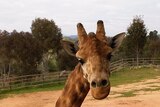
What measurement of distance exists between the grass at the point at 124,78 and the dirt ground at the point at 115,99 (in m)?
0.94

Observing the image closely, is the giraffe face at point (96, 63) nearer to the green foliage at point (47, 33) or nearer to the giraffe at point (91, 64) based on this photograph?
the giraffe at point (91, 64)

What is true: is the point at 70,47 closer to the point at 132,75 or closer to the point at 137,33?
the point at 132,75

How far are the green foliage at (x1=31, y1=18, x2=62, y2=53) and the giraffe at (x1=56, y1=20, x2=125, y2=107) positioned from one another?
31694mm

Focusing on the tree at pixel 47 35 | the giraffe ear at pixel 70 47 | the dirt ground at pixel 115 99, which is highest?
the tree at pixel 47 35

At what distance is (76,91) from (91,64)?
40.5 inches

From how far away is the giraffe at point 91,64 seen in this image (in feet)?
14.0

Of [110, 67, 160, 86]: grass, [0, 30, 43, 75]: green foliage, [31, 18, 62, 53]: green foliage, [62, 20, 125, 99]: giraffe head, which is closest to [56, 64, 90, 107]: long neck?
[62, 20, 125, 99]: giraffe head

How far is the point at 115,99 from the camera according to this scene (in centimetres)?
1978

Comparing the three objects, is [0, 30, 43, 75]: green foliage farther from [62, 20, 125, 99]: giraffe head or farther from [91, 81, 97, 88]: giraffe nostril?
[91, 81, 97, 88]: giraffe nostril

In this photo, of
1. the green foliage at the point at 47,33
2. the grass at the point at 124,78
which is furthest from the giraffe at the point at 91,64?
the green foliage at the point at 47,33

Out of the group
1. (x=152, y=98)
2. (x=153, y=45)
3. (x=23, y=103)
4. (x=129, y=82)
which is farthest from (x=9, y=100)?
(x=153, y=45)

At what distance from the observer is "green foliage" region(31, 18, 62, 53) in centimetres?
3731

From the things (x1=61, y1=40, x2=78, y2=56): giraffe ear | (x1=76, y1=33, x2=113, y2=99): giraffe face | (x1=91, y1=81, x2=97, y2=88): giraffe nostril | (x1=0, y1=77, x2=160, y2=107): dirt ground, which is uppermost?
(x1=61, y1=40, x2=78, y2=56): giraffe ear

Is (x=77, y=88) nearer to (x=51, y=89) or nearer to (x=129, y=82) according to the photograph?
(x=51, y=89)
